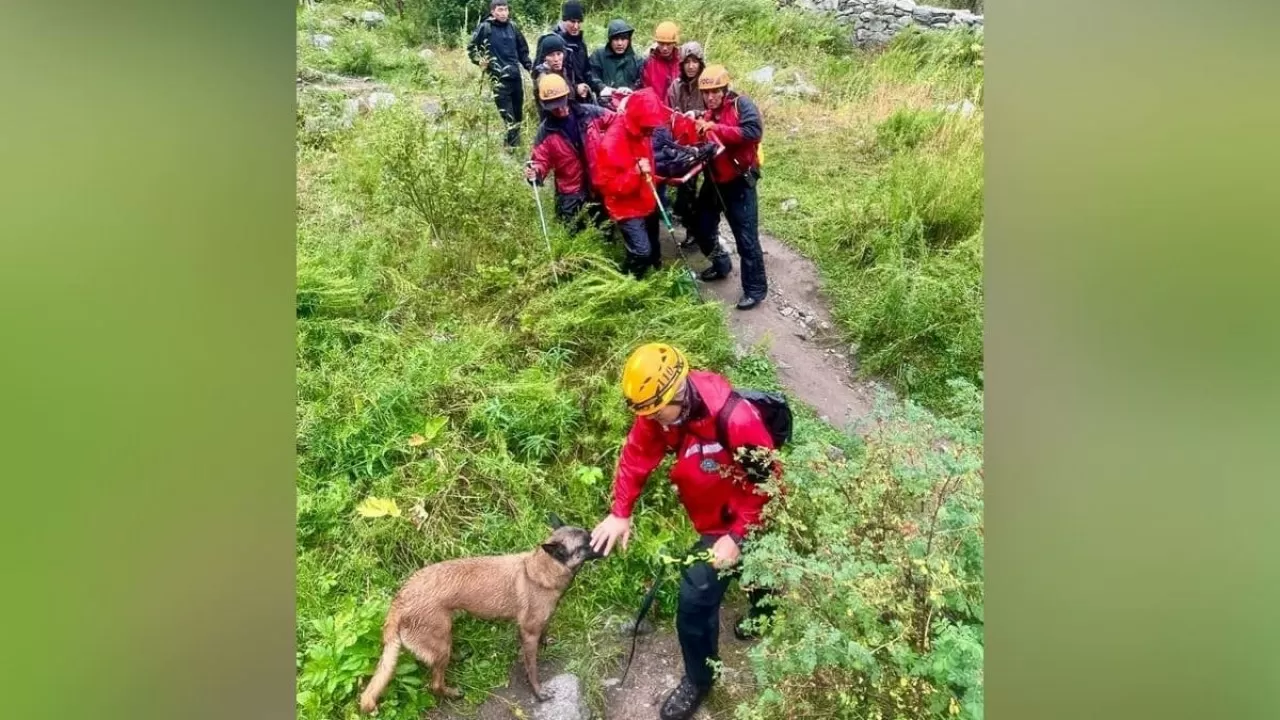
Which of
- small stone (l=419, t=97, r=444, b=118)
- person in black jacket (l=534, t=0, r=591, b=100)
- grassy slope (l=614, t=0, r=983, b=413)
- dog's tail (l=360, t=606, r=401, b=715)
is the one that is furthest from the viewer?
person in black jacket (l=534, t=0, r=591, b=100)

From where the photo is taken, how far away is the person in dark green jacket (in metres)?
8.14

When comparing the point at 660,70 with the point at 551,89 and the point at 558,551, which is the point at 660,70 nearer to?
the point at 551,89

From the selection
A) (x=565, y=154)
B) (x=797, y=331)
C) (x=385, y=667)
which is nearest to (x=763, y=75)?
(x=565, y=154)

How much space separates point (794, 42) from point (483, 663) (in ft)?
24.9

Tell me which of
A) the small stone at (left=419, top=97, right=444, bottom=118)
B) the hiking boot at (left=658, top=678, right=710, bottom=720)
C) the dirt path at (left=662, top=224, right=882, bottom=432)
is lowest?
the hiking boot at (left=658, top=678, right=710, bottom=720)

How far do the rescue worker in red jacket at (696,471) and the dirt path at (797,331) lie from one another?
3.04 ft

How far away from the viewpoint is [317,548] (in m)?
4.12

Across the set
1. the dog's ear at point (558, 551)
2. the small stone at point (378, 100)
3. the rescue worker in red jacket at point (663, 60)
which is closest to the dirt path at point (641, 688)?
the dog's ear at point (558, 551)

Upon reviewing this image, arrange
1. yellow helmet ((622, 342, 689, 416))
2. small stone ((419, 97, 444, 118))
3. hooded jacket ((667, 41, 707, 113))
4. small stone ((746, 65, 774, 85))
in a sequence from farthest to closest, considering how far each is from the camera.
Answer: small stone ((746, 65, 774, 85)) → small stone ((419, 97, 444, 118)) → hooded jacket ((667, 41, 707, 113)) → yellow helmet ((622, 342, 689, 416))

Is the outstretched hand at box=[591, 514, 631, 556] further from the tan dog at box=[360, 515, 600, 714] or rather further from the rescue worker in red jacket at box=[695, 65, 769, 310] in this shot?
the rescue worker in red jacket at box=[695, 65, 769, 310]

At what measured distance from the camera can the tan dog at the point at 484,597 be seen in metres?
3.58

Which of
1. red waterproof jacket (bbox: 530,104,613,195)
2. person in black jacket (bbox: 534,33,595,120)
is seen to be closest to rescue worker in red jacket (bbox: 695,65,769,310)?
red waterproof jacket (bbox: 530,104,613,195)
